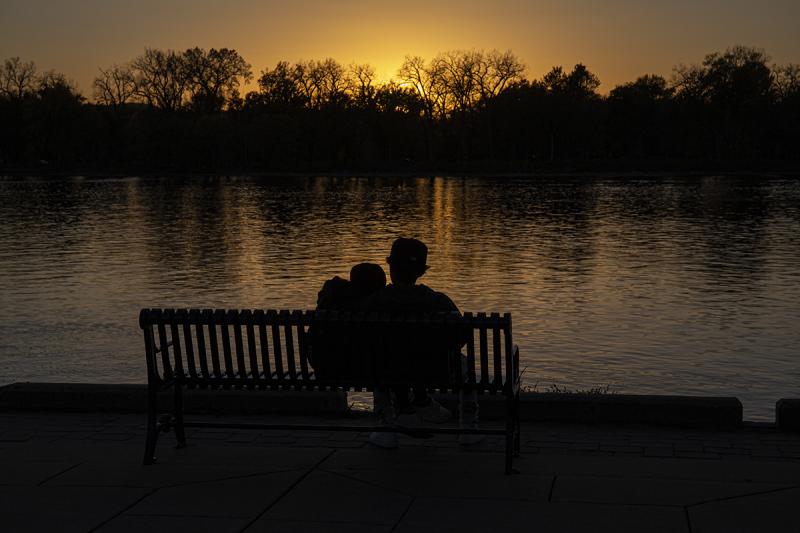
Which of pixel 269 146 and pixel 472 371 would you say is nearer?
pixel 472 371

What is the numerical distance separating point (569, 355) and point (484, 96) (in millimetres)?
121717

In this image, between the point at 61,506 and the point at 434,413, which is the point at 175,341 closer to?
the point at 61,506

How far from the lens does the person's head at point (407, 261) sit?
20.8 ft

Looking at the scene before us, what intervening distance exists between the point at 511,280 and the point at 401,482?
51.7 feet

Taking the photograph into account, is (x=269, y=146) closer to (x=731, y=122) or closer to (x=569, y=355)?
(x=731, y=122)

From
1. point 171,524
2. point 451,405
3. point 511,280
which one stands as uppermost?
point 171,524

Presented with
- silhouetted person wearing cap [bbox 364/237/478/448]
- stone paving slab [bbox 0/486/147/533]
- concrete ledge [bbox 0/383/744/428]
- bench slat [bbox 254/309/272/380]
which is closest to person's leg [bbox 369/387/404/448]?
silhouetted person wearing cap [bbox 364/237/478/448]

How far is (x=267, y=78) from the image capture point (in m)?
142

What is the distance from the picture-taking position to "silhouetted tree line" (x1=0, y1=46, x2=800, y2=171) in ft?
401

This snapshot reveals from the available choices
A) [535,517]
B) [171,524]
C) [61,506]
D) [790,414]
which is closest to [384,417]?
[535,517]

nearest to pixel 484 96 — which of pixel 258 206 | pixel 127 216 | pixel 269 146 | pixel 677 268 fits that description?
pixel 269 146

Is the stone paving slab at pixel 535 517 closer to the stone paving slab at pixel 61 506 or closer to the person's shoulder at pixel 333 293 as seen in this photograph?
the stone paving slab at pixel 61 506

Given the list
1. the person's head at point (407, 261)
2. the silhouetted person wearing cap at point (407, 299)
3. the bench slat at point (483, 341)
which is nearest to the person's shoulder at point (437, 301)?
the silhouetted person wearing cap at point (407, 299)

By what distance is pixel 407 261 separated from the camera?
20.8 feet
